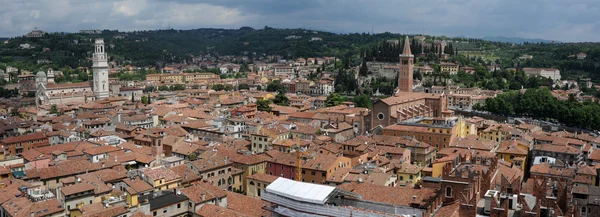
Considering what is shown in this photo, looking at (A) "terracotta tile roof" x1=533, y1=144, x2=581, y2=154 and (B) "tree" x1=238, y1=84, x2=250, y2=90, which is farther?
(B) "tree" x1=238, y1=84, x2=250, y2=90

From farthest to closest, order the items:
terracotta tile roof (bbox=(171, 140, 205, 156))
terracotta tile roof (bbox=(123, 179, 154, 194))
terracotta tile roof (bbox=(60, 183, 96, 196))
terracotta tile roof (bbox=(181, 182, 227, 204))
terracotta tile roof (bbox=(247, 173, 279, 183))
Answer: terracotta tile roof (bbox=(171, 140, 205, 156)) → terracotta tile roof (bbox=(247, 173, 279, 183)) → terracotta tile roof (bbox=(123, 179, 154, 194)) → terracotta tile roof (bbox=(181, 182, 227, 204)) → terracotta tile roof (bbox=(60, 183, 96, 196))

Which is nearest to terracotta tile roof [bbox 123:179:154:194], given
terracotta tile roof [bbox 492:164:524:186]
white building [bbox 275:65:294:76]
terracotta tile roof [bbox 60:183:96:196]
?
terracotta tile roof [bbox 60:183:96:196]

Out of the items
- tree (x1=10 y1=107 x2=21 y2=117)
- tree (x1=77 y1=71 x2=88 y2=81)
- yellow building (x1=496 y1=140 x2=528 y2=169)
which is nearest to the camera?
yellow building (x1=496 y1=140 x2=528 y2=169)

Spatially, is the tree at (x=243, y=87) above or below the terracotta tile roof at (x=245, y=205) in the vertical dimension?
above

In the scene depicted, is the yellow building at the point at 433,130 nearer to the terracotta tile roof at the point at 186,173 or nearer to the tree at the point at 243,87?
the terracotta tile roof at the point at 186,173

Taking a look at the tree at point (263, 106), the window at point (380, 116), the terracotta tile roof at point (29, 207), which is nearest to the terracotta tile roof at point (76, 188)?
the terracotta tile roof at point (29, 207)

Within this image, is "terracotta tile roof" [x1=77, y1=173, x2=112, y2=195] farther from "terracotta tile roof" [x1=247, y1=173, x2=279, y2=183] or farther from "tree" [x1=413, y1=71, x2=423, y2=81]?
"tree" [x1=413, y1=71, x2=423, y2=81]

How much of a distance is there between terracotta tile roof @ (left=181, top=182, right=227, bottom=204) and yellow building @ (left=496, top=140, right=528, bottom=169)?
2140 centimetres

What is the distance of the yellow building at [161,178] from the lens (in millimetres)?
27656

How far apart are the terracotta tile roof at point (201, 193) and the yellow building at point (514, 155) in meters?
21.4

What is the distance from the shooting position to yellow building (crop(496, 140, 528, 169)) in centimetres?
3516

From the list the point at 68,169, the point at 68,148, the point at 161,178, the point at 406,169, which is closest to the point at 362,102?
the point at 406,169

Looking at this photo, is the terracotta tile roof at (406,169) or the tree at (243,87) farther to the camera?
the tree at (243,87)

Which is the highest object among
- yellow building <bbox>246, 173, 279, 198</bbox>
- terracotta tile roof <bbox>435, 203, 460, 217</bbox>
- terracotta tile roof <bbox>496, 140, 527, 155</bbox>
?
terracotta tile roof <bbox>435, 203, 460, 217</bbox>
